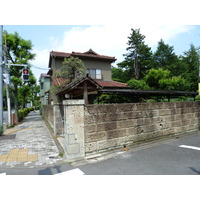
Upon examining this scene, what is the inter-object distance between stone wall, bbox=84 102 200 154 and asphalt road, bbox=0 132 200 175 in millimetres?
604

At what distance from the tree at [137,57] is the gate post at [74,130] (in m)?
26.3

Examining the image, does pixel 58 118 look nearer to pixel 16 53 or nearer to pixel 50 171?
pixel 50 171

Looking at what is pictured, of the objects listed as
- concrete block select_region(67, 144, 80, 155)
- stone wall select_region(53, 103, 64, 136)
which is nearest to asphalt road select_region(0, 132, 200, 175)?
concrete block select_region(67, 144, 80, 155)

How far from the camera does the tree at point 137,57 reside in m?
29.1

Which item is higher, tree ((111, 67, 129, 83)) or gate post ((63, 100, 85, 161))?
tree ((111, 67, 129, 83))

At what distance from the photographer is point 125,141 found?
201 inches

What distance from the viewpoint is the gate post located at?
4137 millimetres

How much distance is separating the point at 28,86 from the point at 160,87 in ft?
56.8

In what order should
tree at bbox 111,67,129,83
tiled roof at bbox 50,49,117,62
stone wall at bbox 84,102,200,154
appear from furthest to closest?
tree at bbox 111,67,129,83 < tiled roof at bbox 50,49,117,62 < stone wall at bbox 84,102,200,154

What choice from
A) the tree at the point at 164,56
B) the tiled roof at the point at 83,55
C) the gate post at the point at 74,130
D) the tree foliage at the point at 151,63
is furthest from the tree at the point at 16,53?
the tree at the point at 164,56

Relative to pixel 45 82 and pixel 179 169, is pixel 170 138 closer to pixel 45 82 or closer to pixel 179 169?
pixel 179 169

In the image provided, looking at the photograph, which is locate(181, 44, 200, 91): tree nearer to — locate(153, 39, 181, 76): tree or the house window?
locate(153, 39, 181, 76): tree

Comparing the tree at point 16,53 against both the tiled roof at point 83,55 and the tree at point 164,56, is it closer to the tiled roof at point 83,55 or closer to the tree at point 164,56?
the tiled roof at point 83,55

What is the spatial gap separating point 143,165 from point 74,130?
2188mm
